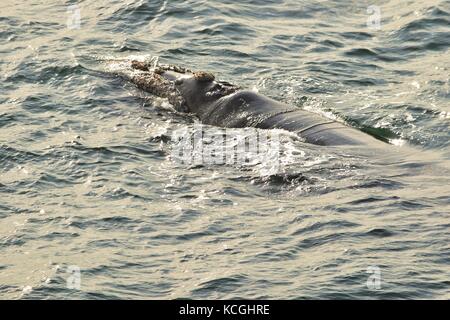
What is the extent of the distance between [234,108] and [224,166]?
2289mm

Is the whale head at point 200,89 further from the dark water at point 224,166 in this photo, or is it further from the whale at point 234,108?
the dark water at point 224,166

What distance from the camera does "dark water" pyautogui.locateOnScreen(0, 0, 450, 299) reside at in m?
13.8

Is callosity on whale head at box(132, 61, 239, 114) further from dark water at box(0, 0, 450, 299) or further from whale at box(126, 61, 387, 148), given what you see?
dark water at box(0, 0, 450, 299)

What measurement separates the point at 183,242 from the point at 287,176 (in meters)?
2.67

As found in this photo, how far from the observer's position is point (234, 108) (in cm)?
1966

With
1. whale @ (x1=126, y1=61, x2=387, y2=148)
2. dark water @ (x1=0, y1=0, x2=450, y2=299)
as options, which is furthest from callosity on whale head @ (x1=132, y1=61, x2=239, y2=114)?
dark water @ (x1=0, y1=0, x2=450, y2=299)

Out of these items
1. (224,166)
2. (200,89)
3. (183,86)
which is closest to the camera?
(224,166)

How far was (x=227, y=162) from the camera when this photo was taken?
58.1ft

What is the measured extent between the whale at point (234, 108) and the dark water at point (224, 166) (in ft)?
1.17

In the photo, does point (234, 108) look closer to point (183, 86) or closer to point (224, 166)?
point (183, 86)

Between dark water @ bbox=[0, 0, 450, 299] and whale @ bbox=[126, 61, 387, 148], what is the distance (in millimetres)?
357

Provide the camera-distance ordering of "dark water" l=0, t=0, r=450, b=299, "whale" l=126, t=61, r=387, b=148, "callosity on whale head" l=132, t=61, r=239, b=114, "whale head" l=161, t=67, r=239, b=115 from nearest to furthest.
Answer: "dark water" l=0, t=0, r=450, b=299, "whale" l=126, t=61, r=387, b=148, "whale head" l=161, t=67, r=239, b=115, "callosity on whale head" l=132, t=61, r=239, b=114

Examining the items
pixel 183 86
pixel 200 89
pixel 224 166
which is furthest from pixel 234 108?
pixel 224 166
